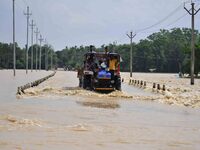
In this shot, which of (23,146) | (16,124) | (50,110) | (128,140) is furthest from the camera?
(50,110)

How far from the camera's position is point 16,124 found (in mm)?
17594

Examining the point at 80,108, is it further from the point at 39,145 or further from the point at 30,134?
the point at 39,145

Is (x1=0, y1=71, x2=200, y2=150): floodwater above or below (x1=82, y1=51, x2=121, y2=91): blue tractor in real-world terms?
below

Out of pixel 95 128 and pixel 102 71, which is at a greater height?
pixel 102 71

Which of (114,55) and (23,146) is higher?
(114,55)

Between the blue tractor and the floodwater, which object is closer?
the floodwater

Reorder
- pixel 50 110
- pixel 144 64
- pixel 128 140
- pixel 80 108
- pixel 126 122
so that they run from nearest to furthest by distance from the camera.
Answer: pixel 128 140 → pixel 126 122 → pixel 50 110 → pixel 80 108 → pixel 144 64

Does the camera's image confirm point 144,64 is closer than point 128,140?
No

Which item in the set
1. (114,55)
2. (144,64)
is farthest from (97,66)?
(144,64)

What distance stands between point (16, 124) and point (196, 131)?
6.47 meters

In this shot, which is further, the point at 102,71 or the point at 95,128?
the point at 102,71

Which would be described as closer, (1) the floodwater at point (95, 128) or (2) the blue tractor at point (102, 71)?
(1) the floodwater at point (95, 128)

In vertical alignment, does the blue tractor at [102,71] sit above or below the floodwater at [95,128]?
above

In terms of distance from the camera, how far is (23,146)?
43.4 ft
